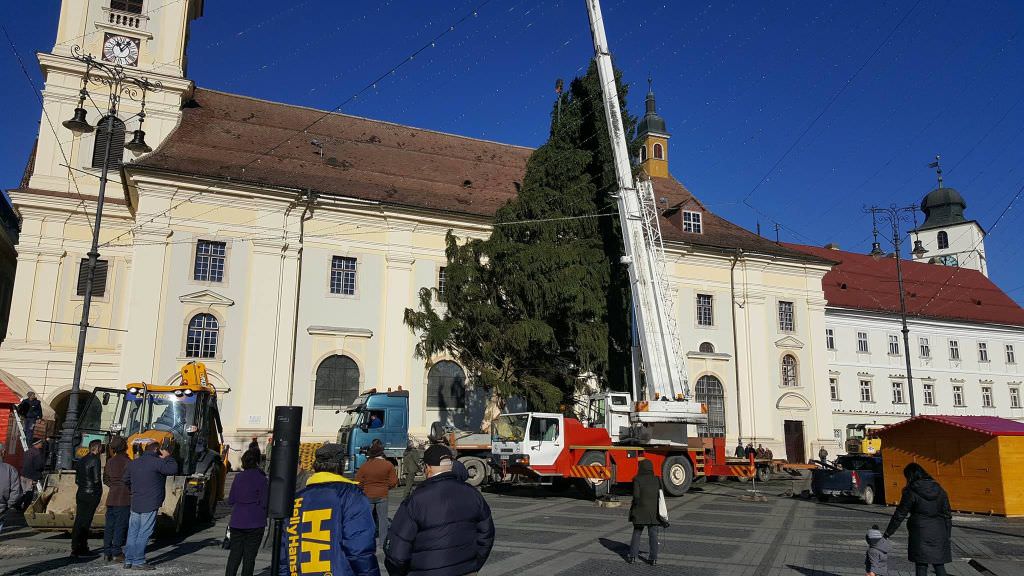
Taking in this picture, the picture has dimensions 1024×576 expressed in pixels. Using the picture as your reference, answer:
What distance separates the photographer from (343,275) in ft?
97.4

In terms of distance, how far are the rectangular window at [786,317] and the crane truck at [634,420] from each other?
14.7 m

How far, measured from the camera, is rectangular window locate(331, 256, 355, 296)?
96.8 feet

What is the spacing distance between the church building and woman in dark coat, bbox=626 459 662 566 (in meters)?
19.5

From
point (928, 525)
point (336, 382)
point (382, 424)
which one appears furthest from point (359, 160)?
point (928, 525)

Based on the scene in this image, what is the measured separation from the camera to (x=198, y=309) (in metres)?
27.3

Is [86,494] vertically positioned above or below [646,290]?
below

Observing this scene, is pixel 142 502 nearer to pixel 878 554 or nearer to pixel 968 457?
pixel 878 554

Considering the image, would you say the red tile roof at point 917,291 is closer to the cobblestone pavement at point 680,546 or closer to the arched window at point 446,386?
the arched window at point 446,386

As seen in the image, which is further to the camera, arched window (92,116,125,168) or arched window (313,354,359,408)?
arched window (92,116,125,168)

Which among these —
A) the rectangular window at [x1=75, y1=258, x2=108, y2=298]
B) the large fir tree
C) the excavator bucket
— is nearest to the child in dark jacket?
the excavator bucket

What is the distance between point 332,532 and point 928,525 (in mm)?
6087

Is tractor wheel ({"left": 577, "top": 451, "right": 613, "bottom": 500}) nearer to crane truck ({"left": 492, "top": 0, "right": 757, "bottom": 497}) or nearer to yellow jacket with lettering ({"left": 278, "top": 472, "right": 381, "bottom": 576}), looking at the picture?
crane truck ({"left": 492, "top": 0, "right": 757, "bottom": 497})

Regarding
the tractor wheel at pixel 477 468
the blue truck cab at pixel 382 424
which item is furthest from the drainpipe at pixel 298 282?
the tractor wheel at pixel 477 468

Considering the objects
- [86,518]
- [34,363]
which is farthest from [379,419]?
[34,363]
